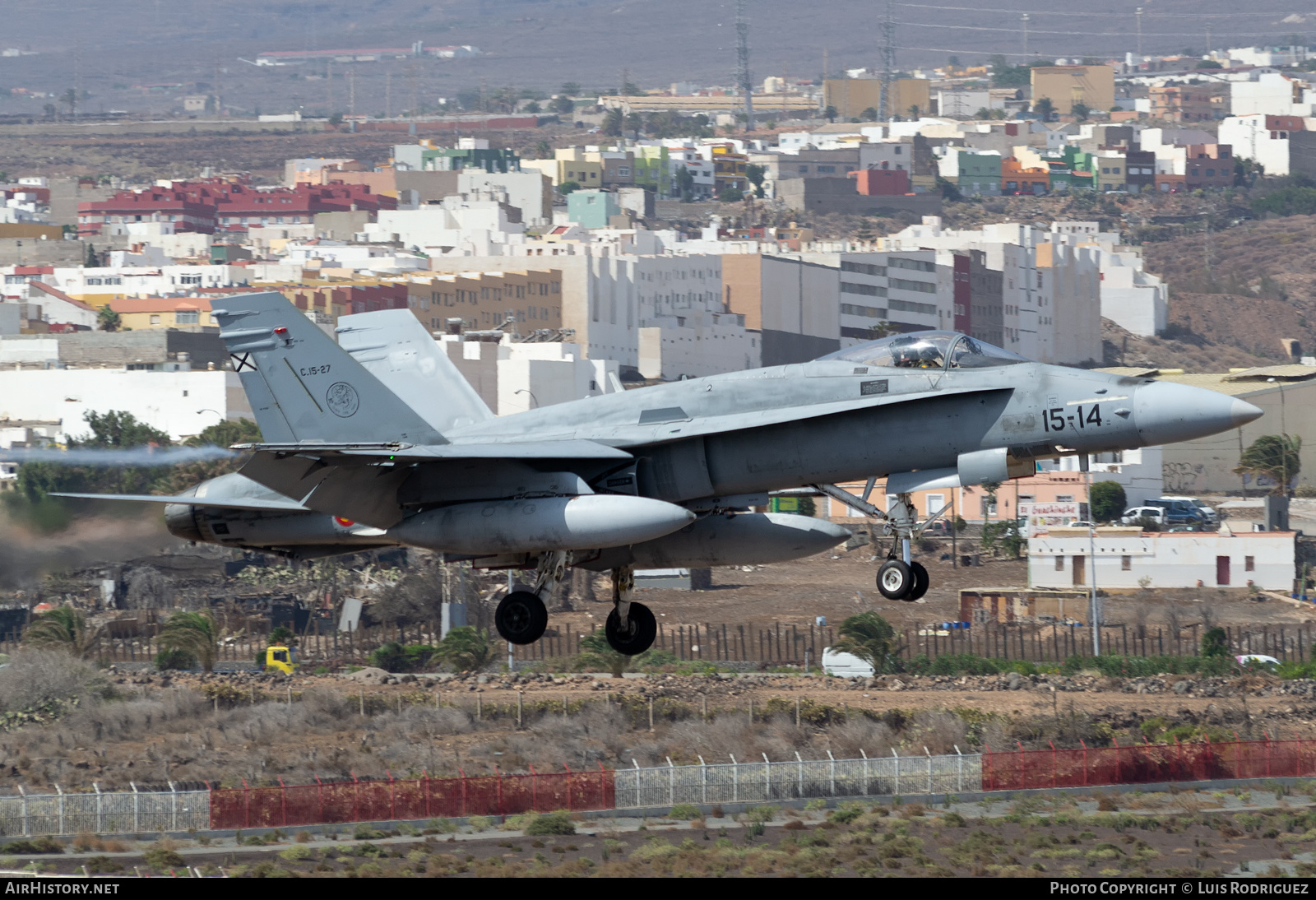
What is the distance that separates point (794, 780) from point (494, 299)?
369 ft

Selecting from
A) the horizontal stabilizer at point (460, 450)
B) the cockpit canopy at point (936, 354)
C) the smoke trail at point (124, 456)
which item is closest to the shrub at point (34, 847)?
the smoke trail at point (124, 456)

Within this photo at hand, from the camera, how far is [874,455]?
1163 inches

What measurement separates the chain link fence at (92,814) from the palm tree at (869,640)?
2781cm

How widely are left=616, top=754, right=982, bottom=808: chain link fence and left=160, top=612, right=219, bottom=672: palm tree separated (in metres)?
22.7

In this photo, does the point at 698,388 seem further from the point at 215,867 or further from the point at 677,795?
the point at 677,795

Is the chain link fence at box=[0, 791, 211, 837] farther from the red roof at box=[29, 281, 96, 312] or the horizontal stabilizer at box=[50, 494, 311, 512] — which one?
the red roof at box=[29, 281, 96, 312]

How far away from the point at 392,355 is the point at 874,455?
10.2m

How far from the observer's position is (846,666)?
68.1 metres

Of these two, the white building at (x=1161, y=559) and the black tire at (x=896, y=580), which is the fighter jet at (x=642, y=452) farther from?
the white building at (x=1161, y=559)

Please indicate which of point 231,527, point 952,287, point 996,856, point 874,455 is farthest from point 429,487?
point 952,287

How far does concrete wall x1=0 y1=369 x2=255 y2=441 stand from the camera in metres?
114

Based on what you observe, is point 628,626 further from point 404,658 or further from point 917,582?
point 404,658

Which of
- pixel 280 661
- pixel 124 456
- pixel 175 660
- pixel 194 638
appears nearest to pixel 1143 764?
pixel 124 456

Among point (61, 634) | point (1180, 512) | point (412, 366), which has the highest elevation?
point (412, 366)
